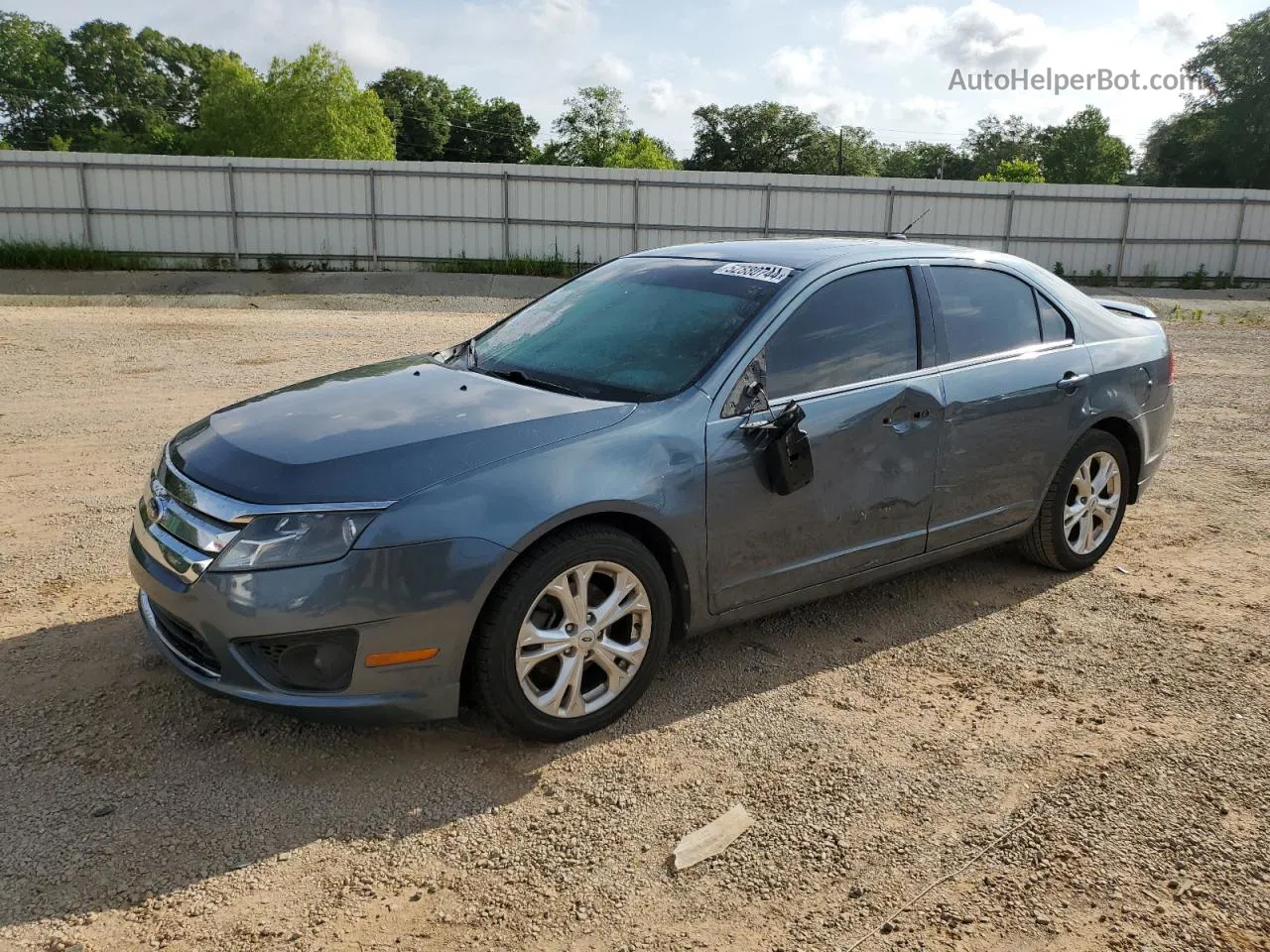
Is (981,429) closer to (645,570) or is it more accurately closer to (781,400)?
(781,400)

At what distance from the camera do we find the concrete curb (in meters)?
19.0

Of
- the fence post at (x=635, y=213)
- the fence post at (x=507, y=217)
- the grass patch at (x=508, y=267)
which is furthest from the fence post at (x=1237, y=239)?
the fence post at (x=507, y=217)

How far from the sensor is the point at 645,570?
11.0 ft

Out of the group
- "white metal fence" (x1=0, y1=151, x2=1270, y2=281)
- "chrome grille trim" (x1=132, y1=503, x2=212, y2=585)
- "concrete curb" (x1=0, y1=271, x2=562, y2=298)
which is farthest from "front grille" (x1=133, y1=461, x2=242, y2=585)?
"white metal fence" (x1=0, y1=151, x2=1270, y2=281)

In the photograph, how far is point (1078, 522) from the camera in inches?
196

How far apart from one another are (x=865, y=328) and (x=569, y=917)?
8.37ft

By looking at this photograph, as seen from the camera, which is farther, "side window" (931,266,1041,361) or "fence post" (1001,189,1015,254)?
"fence post" (1001,189,1015,254)

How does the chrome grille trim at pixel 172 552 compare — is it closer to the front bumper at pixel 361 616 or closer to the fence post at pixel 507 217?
the front bumper at pixel 361 616

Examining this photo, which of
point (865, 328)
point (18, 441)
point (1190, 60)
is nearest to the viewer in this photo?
point (865, 328)

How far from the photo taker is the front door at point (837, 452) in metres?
3.59

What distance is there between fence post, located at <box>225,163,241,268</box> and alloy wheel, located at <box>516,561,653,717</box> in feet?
65.2

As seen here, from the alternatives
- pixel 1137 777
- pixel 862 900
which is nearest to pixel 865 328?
pixel 1137 777

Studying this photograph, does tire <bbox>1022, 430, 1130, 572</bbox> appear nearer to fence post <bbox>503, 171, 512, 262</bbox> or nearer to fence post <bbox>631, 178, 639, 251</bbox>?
fence post <bbox>631, 178, 639, 251</bbox>

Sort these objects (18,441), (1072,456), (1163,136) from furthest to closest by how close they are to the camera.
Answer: (1163,136) < (18,441) < (1072,456)
